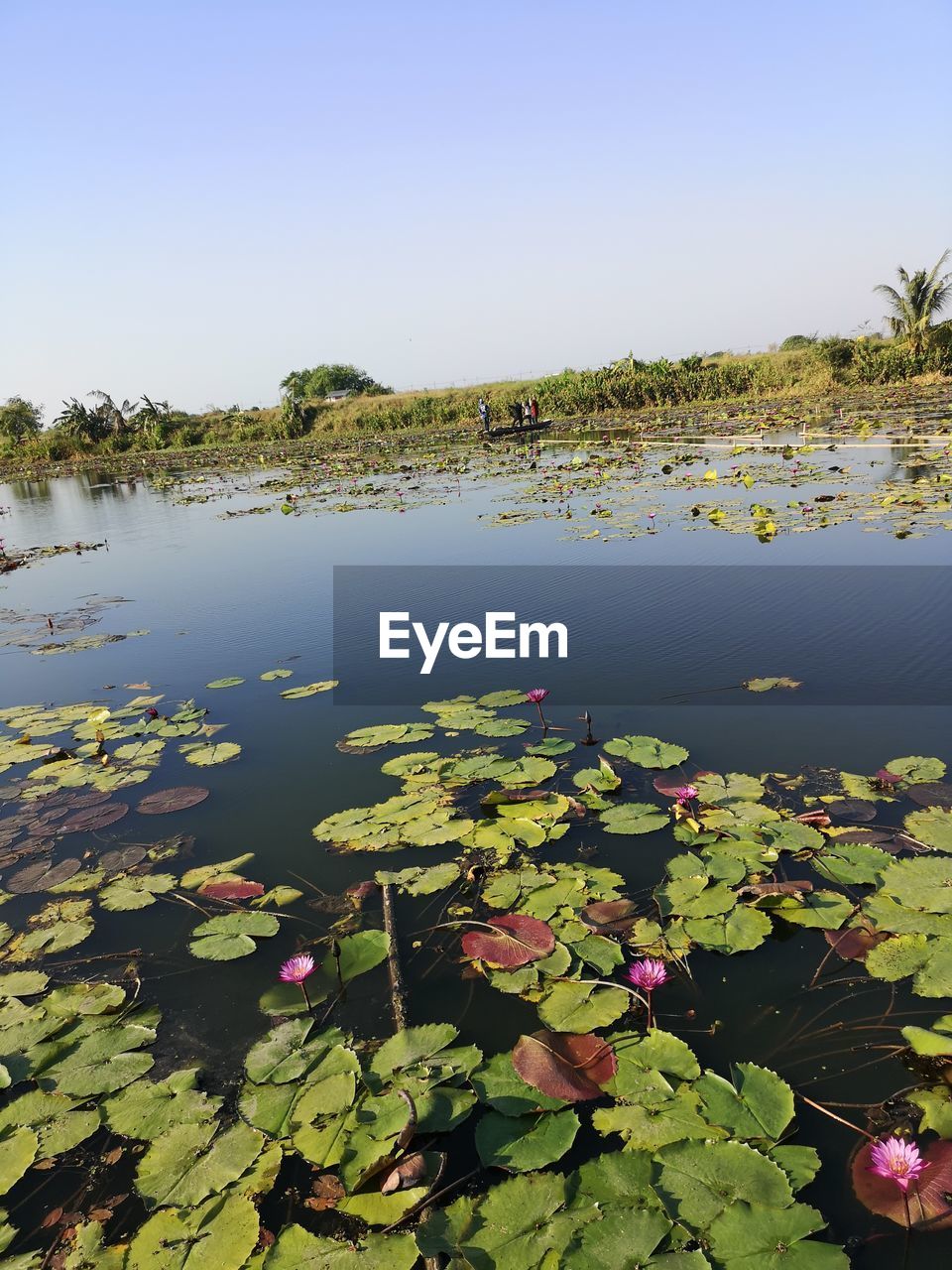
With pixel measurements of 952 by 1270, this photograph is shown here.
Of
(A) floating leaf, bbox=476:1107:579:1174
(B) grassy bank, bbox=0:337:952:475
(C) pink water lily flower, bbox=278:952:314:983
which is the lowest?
(A) floating leaf, bbox=476:1107:579:1174

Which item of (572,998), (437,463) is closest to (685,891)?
(572,998)

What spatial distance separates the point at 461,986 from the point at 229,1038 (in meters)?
0.70

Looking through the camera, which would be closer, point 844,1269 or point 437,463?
point 844,1269

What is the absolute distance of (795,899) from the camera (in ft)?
7.63

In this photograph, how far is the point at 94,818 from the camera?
349 cm

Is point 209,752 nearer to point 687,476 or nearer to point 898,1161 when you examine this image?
point 898,1161

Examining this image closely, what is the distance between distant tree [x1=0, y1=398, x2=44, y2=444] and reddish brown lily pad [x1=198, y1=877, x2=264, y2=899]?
188 ft

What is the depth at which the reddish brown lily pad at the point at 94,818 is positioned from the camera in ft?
11.2

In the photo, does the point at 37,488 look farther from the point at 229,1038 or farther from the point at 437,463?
the point at 229,1038

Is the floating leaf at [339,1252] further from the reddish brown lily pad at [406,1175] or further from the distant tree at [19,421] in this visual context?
the distant tree at [19,421]

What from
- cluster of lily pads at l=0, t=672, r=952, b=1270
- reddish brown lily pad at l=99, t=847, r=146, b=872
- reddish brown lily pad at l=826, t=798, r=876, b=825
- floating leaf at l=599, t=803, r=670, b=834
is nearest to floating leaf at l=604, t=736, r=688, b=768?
cluster of lily pads at l=0, t=672, r=952, b=1270

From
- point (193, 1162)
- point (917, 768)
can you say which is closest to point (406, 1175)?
point (193, 1162)

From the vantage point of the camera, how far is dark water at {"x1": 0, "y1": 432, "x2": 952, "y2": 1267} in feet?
6.60

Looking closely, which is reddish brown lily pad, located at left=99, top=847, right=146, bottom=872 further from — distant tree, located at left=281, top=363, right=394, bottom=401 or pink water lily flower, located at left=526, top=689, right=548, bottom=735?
distant tree, located at left=281, top=363, right=394, bottom=401
